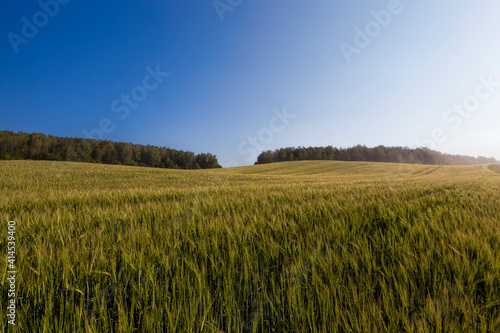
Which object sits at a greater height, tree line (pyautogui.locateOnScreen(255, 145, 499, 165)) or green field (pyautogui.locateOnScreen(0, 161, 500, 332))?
tree line (pyautogui.locateOnScreen(255, 145, 499, 165))

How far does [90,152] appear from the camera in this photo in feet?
215

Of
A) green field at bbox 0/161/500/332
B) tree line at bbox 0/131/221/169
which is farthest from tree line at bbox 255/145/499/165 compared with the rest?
green field at bbox 0/161/500/332

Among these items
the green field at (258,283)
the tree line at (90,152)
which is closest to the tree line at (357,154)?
the tree line at (90,152)

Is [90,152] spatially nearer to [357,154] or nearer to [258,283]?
[258,283]

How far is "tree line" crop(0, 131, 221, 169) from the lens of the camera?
55.7 metres

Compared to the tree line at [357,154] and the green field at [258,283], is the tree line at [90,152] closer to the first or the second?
the tree line at [357,154]

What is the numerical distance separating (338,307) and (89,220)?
2.27 meters

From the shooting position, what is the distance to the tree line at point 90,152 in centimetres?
5566

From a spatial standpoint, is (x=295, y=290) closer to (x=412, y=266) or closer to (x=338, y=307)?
(x=338, y=307)

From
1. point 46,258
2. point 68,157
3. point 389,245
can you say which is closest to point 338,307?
point 389,245

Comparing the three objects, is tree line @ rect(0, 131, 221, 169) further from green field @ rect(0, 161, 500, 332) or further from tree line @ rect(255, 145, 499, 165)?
green field @ rect(0, 161, 500, 332)

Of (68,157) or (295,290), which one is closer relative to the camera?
(295,290)

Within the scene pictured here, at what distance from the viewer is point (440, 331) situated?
720 millimetres

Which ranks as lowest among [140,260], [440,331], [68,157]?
[440,331]
